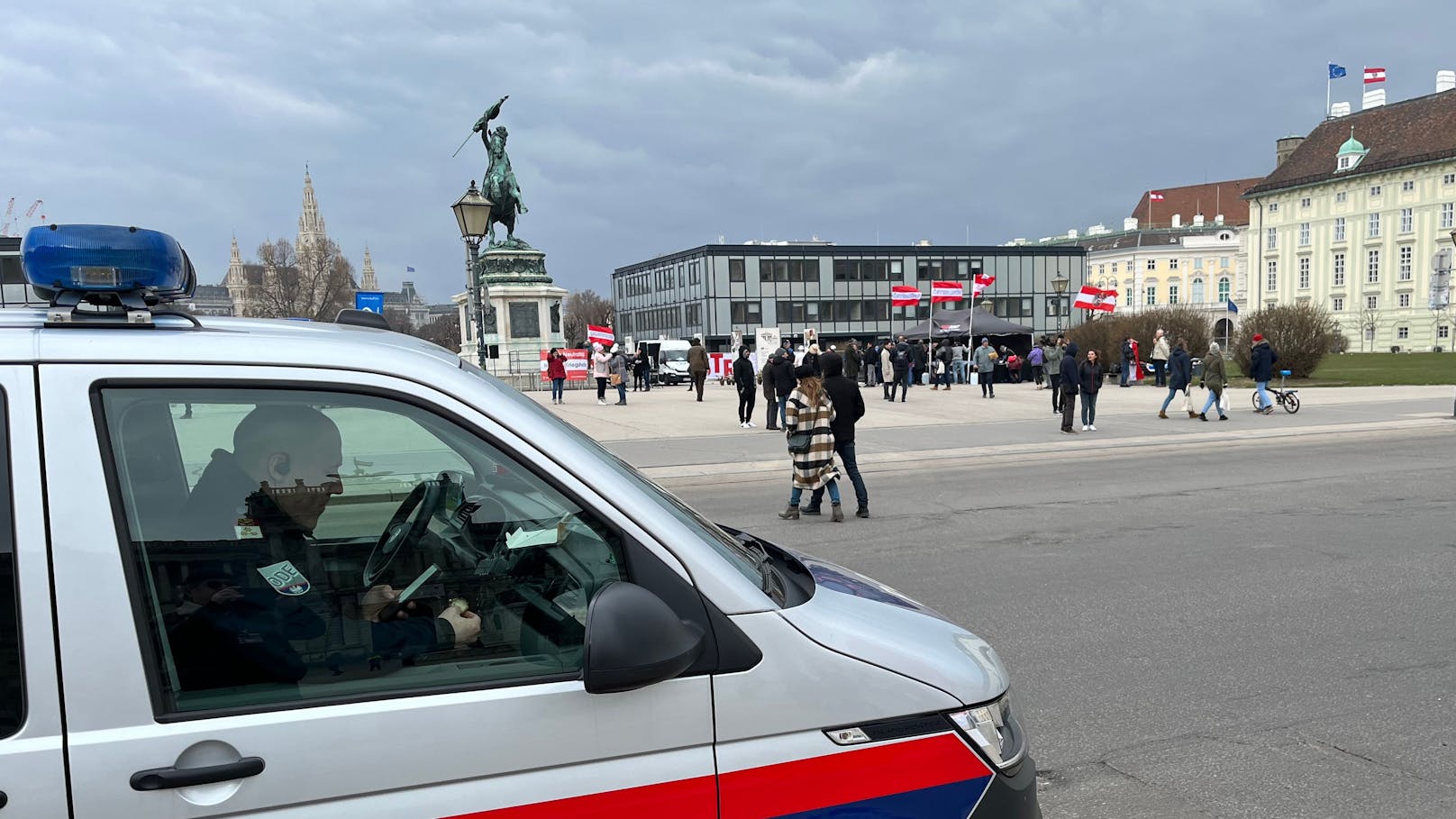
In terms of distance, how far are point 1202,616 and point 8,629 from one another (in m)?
6.18

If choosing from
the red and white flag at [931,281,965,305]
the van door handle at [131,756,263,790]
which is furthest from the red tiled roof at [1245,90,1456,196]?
the van door handle at [131,756,263,790]

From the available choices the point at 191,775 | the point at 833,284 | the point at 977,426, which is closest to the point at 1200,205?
the point at 833,284

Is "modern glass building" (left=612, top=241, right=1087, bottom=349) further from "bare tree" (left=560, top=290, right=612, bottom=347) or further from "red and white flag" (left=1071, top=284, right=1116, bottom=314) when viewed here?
"red and white flag" (left=1071, top=284, right=1116, bottom=314)

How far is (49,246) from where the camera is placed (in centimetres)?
190

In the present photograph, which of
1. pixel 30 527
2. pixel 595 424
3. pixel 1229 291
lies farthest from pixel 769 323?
pixel 30 527

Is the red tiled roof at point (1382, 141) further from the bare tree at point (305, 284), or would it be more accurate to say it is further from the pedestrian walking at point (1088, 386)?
the bare tree at point (305, 284)

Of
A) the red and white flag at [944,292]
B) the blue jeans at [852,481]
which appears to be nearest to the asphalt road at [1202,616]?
the blue jeans at [852,481]

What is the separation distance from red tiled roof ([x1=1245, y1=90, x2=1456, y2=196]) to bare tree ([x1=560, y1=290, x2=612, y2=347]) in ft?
247

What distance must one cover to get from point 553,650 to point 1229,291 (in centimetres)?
13218

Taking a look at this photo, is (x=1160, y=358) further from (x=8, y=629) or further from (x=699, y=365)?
(x=8, y=629)

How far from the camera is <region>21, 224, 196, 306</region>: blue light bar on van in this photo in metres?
1.85

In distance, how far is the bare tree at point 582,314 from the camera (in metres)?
105

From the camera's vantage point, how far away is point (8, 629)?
1.56 metres

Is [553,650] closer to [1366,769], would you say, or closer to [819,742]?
[819,742]
